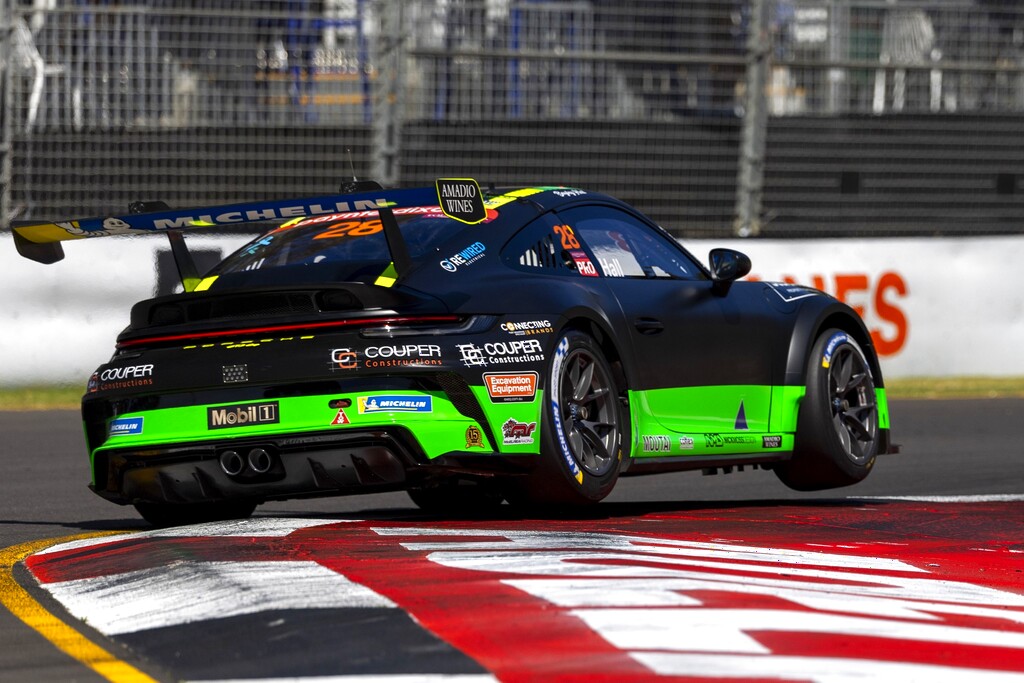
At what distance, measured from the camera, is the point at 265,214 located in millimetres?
6461

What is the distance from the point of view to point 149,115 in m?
14.9

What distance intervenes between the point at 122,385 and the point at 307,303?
0.78 metres

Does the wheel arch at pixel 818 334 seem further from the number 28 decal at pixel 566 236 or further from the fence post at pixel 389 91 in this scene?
the fence post at pixel 389 91

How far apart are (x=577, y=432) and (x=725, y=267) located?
1.47 metres

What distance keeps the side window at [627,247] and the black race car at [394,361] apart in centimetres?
2

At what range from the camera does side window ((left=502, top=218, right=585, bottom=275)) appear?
6.99 m

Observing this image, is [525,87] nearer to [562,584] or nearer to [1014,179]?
[1014,179]

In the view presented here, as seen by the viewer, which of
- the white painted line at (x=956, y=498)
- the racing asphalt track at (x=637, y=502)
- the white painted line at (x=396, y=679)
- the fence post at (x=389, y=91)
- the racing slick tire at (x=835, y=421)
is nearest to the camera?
the white painted line at (x=396, y=679)

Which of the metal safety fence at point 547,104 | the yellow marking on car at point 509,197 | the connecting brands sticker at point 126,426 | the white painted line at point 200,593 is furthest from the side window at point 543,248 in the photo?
the metal safety fence at point 547,104

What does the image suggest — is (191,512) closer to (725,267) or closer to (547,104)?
(725,267)

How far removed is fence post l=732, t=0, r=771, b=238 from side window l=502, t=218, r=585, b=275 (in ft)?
30.8

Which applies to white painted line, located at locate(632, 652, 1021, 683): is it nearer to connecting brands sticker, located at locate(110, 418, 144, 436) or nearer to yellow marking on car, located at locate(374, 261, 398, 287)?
yellow marking on car, located at locate(374, 261, 398, 287)

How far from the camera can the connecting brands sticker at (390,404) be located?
6297mm

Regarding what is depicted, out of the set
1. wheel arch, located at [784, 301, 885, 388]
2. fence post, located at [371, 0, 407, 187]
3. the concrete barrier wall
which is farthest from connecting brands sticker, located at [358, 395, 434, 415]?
fence post, located at [371, 0, 407, 187]
